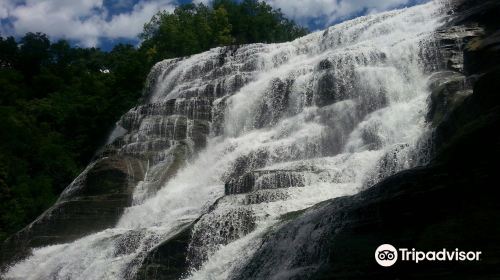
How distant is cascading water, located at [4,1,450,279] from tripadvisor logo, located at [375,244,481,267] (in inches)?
204

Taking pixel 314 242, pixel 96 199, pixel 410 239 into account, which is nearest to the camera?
pixel 410 239

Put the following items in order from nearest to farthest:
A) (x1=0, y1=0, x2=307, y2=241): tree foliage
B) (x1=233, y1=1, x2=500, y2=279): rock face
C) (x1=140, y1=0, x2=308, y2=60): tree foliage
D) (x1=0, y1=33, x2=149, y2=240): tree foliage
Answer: (x1=233, y1=1, x2=500, y2=279): rock face, (x1=0, y1=33, x2=149, y2=240): tree foliage, (x1=0, y1=0, x2=307, y2=241): tree foliage, (x1=140, y1=0, x2=308, y2=60): tree foliage

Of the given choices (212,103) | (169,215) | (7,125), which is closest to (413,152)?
(169,215)

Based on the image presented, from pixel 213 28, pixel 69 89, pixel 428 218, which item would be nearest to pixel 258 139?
pixel 428 218

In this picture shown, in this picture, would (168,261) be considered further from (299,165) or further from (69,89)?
(69,89)

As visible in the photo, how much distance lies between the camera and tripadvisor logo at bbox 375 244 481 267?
8625mm

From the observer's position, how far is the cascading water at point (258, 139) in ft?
55.9

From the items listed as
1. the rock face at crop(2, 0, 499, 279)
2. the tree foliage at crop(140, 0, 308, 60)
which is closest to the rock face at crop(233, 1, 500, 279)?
the rock face at crop(2, 0, 499, 279)

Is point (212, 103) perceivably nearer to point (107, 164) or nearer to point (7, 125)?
point (107, 164)

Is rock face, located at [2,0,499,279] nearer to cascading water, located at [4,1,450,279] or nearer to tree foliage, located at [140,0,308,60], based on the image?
cascading water, located at [4,1,450,279]

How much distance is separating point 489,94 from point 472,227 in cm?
387

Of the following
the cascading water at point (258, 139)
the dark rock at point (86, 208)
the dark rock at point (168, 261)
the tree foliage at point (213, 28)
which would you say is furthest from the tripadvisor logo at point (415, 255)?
the tree foliage at point (213, 28)

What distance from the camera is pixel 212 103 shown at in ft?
105

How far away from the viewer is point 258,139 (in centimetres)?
2736
